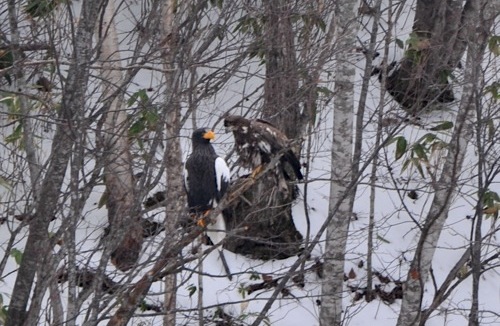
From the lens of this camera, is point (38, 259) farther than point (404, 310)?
No

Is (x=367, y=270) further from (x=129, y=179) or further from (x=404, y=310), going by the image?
(x=129, y=179)

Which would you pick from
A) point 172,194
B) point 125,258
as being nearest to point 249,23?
point 172,194

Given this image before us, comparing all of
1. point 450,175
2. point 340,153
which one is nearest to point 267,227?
point 340,153

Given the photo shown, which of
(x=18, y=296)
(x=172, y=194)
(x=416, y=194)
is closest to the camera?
(x=18, y=296)

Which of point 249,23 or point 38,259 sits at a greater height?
point 249,23

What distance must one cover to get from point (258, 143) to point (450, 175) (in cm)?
168

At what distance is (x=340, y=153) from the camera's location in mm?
7418

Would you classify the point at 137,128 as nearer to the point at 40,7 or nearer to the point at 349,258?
the point at 40,7

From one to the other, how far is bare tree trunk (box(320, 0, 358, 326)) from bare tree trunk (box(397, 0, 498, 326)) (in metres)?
0.59

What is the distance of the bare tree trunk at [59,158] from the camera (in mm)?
4332

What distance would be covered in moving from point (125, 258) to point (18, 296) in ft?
10.4

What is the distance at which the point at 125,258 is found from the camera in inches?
316

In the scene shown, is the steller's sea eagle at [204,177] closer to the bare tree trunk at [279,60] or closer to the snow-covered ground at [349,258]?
the bare tree trunk at [279,60]

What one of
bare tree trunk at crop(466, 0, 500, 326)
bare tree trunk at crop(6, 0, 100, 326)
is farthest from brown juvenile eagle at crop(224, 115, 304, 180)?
bare tree trunk at crop(6, 0, 100, 326)
